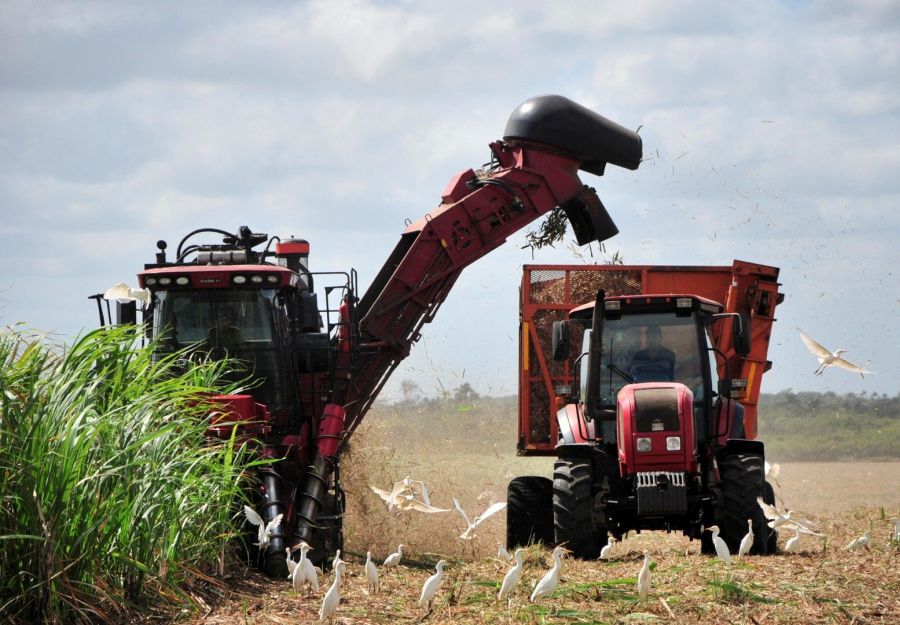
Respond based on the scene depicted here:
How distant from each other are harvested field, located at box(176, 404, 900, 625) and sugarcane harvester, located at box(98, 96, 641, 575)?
0.98 m

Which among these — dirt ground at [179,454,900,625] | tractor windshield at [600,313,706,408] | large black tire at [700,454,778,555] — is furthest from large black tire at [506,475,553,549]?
large black tire at [700,454,778,555]

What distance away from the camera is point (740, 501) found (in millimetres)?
10492

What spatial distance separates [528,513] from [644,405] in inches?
83.0

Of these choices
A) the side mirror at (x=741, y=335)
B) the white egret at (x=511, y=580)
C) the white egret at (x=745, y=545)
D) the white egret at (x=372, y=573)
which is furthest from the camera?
the side mirror at (x=741, y=335)

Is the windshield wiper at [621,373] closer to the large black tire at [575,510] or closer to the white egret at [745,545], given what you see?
the large black tire at [575,510]

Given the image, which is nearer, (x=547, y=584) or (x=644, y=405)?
(x=547, y=584)

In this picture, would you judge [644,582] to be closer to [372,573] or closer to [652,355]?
[372,573]

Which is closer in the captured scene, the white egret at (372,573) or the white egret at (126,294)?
the white egret at (372,573)

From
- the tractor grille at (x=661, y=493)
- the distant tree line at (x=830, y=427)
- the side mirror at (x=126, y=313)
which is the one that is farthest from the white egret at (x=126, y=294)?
the distant tree line at (x=830, y=427)

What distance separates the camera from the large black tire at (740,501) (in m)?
10.5

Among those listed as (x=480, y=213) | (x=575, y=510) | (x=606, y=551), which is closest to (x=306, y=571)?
(x=606, y=551)

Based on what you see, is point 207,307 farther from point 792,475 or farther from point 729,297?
point 792,475

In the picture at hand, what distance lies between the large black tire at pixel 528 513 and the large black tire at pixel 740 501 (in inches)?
77.5

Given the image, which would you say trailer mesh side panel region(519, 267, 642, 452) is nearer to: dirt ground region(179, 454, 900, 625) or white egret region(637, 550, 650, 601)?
dirt ground region(179, 454, 900, 625)
